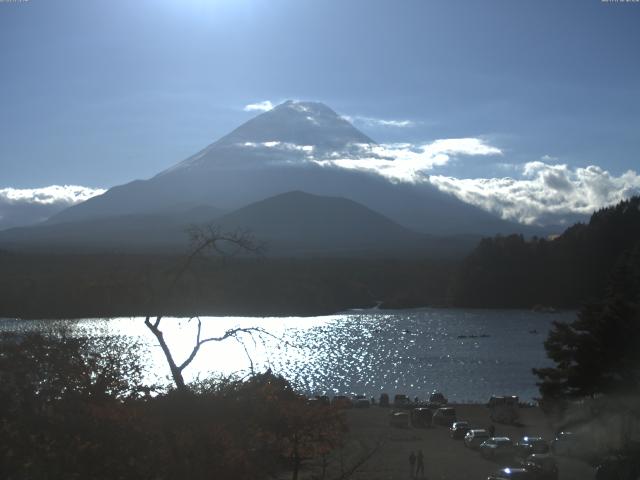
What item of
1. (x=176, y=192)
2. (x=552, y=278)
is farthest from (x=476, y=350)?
(x=176, y=192)

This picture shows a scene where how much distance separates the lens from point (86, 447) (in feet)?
18.2

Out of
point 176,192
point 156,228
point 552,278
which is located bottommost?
point 552,278

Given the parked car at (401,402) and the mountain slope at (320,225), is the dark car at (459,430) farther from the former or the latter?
the mountain slope at (320,225)

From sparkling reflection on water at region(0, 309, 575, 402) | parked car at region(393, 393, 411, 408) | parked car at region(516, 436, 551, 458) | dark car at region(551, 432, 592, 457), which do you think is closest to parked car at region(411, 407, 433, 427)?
parked car at region(393, 393, 411, 408)

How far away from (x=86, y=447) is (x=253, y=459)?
1503 mm

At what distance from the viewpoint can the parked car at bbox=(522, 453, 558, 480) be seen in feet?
35.1

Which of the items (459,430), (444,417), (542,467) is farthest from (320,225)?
(542,467)

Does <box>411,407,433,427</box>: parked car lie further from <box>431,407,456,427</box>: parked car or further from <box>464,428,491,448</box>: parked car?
<box>464,428,491,448</box>: parked car

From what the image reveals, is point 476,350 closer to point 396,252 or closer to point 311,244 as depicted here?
point 396,252

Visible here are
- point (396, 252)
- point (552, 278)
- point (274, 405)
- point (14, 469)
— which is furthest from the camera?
point (396, 252)

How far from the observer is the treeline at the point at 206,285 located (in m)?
8.12

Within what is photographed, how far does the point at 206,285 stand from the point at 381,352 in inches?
1213

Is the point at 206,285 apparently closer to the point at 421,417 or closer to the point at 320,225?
the point at 421,417

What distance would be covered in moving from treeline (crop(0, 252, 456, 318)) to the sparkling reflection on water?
100 cm
